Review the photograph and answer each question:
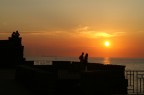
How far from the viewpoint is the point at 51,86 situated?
13.0 m

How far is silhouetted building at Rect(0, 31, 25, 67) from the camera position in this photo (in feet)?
116

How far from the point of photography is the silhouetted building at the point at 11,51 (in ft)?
116

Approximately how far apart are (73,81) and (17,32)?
2090cm

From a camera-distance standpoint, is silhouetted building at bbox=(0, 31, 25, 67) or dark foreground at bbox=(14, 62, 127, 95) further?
silhouetted building at bbox=(0, 31, 25, 67)

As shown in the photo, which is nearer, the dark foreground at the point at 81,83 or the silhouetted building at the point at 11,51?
the dark foreground at the point at 81,83

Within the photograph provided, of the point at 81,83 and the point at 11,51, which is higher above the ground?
the point at 11,51

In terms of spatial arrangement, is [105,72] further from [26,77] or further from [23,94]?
[26,77]

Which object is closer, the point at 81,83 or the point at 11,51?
the point at 81,83

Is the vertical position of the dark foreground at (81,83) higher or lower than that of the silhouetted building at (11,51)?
lower

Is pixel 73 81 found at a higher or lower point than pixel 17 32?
lower

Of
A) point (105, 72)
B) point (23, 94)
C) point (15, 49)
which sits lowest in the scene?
point (23, 94)

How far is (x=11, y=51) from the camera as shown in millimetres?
35469

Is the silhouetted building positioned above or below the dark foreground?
above

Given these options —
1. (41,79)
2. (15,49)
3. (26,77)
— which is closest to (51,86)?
(41,79)
